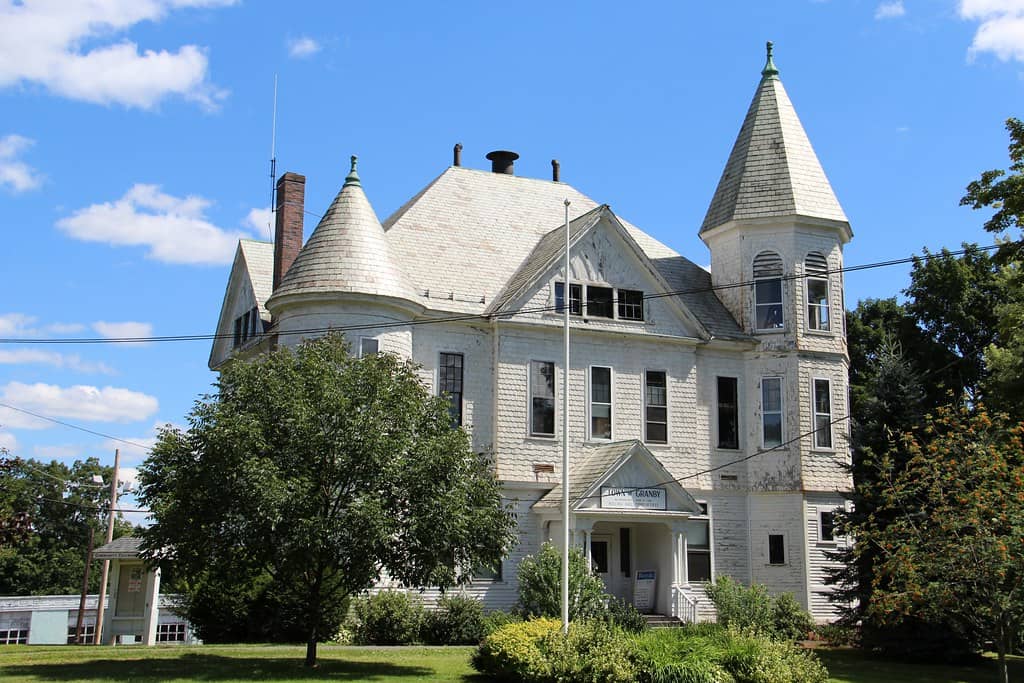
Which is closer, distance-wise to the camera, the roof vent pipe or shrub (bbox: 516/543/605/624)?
shrub (bbox: 516/543/605/624)

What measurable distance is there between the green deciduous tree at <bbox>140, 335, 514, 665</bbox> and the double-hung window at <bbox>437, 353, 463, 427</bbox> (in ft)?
28.7

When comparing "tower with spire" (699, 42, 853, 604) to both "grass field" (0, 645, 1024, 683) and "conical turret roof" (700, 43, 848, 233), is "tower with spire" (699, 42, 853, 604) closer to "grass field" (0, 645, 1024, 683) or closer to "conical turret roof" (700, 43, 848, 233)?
"conical turret roof" (700, 43, 848, 233)

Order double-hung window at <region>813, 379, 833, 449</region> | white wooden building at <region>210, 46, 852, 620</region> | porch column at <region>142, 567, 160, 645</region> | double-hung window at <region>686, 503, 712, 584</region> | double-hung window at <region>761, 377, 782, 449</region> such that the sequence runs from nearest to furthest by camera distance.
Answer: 1. white wooden building at <region>210, 46, 852, 620</region>
2. double-hung window at <region>686, 503, 712, 584</region>
3. double-hung window at <region>813, 379, 833, 449</region>
4. double-hung window at <region>761, 377, 782, 449</region>
5. porch column at <region>142, 567, 160, 645</region>

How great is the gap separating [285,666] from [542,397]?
1275 cm

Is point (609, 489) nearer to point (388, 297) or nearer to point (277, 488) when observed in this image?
point (388, 297)

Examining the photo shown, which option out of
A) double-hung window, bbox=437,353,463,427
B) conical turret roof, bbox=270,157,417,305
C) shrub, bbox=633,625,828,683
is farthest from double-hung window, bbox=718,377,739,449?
shrub, bbox=633,625,828,683

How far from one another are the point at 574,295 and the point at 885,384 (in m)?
9.60

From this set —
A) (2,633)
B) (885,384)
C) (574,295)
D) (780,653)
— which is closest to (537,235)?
(574,295)

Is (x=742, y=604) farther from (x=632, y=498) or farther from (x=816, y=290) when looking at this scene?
(x=816, y=290)

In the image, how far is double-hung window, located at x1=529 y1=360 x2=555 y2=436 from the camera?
31078 mm

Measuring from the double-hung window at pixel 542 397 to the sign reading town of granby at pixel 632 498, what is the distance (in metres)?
2.65

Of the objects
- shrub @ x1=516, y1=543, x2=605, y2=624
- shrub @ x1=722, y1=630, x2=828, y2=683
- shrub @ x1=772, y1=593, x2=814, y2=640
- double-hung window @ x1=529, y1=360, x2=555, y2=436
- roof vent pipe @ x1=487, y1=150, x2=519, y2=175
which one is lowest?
shrub @ x1=722, y1=630, x2=828, y2=683

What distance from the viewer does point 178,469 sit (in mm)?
20609

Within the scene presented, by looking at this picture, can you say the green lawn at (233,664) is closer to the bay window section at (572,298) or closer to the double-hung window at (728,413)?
the bay window section at (572,298)
